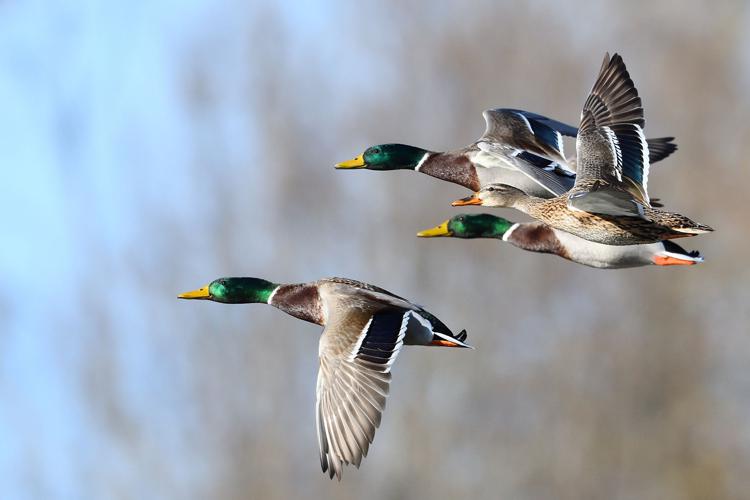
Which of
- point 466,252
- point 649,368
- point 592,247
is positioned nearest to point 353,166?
point 592,247

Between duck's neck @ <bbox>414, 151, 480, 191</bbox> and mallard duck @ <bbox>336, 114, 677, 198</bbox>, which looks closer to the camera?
mallard duck @ <bbox>336, 114, 677, 198</bbox>

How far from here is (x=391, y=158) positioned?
949 centimetres

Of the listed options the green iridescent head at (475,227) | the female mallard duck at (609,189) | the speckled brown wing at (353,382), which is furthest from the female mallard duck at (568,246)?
the speckled brown wing at (353,382)

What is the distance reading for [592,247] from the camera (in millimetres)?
7824

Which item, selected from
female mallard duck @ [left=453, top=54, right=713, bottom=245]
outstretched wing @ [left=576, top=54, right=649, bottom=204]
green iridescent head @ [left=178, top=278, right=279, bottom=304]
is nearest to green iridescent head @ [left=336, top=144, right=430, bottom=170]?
female mallard duck @ [left=453, top=54, right=713, bottom=245]

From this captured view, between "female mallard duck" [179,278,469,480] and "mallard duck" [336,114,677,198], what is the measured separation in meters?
1.63

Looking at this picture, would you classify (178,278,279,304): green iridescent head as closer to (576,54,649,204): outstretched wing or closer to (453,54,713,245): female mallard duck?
(453,54,713,245): female mallard duck

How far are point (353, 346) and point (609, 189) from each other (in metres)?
1.50

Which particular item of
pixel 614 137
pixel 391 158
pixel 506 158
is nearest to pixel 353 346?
pixel 614 137

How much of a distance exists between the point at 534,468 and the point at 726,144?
19.9 feet

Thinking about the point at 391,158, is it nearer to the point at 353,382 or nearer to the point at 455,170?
the point at 455,170

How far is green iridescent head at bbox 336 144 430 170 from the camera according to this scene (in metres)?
9.45

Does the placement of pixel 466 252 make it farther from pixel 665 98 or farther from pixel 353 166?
pixel 353 166

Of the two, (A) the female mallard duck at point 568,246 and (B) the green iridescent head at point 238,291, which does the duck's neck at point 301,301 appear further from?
(A) the female mallard duck at point 568,246
